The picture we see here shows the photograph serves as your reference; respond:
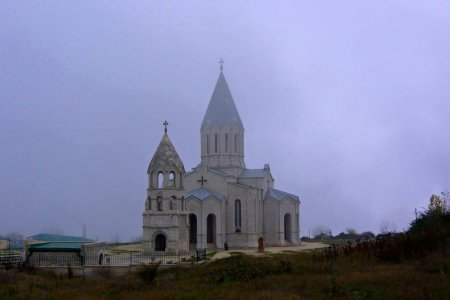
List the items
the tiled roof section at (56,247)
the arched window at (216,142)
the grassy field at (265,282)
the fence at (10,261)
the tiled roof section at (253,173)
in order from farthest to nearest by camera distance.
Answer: the arched window at (216,142) < the tiled roof section at (253,173) < the tiled roof section at (56,247) < the fence at (10,261) < the grassy field at (265,282)

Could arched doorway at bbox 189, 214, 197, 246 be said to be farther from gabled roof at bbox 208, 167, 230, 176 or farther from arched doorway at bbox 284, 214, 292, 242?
arched doorway at bbox 284, 214, 292, 242

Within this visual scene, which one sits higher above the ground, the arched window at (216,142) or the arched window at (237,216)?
the arched window at (216,142)

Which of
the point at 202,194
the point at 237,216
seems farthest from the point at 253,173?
the point at 202,194

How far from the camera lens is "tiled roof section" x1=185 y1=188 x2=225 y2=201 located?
3624 centimetres

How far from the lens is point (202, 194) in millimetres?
36625

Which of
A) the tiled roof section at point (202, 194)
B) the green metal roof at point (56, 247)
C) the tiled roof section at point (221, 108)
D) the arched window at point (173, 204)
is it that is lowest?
the green metal roof at point (56, 247)

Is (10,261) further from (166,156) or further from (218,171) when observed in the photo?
(218,171)

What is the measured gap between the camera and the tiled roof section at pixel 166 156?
32562 millimetres

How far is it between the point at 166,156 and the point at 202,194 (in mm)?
5128

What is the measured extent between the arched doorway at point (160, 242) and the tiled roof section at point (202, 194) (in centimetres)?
432

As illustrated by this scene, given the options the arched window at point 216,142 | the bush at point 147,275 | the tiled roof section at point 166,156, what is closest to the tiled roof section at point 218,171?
the arched window at point 216,142

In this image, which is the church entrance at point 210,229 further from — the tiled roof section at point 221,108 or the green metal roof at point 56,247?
the green metal roof at point 56,247

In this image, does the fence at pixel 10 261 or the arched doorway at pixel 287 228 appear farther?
the arched doorway at pixel 287 228

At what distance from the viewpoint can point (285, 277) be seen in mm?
15539
